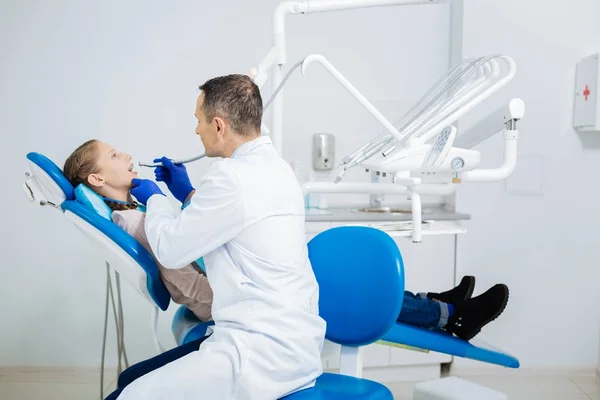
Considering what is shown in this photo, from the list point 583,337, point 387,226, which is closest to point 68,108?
point 387,226

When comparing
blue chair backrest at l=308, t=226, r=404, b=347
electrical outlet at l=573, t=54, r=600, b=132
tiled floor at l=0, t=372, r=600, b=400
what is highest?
electrical outlet at l=573, t=54, r=600, b=132

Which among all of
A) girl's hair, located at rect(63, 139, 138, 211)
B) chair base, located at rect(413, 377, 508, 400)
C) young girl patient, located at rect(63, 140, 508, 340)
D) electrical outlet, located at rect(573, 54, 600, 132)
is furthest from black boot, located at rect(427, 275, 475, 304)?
electrical outlet, located at rect(573, 54, 600, 132)

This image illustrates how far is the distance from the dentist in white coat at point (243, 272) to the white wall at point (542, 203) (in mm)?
1797

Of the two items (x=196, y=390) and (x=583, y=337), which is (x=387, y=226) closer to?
(x=196, y=390)

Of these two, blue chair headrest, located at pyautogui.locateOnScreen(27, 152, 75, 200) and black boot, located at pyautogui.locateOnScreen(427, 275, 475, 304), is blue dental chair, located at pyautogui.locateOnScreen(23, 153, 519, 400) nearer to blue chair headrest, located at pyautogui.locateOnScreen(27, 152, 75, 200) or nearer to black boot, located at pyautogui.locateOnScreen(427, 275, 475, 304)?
blue chair headrest, located at pyautogui.locateOnScreen(27, 152, 75, 200)

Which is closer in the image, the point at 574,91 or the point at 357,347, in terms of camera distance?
the point at 357,347

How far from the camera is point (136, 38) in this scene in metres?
3.15

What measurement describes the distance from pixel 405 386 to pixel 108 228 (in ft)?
6.23

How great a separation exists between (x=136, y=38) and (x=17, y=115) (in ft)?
2.20

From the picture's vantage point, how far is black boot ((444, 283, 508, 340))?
2.05m

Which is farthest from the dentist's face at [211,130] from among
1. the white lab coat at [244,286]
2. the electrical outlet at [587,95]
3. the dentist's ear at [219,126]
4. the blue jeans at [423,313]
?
the electrical outlet at [587,95]

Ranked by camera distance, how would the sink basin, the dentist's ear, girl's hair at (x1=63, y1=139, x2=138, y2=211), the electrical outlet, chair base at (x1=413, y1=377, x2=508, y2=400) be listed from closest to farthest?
the dentist's ear < girl's hair at (x1=63, y1=139, x2=138, y2=211) < chair base at (x1=413, y1=377, x2=508, y2=400) < the electrical outlet < the sink basin

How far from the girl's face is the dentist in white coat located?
386mm

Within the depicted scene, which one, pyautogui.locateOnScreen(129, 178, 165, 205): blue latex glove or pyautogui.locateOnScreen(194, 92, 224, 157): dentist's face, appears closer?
pyautogui.locateOnScreen(194, 92, 224, 157): dentist's face
